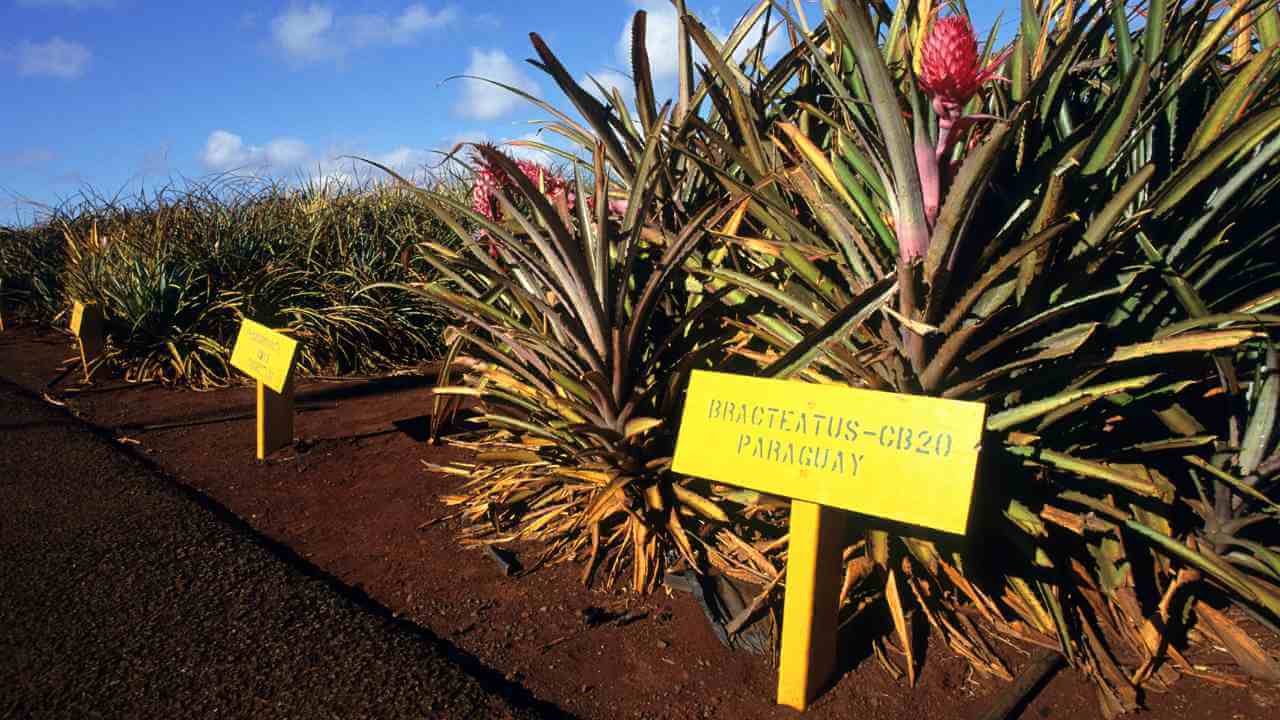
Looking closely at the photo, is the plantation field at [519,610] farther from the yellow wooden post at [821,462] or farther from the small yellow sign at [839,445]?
the small yellow sign at [839,445]

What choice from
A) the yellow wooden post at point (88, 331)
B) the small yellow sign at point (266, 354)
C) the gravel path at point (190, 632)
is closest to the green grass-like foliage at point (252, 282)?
the yellow wooden post at point (88, 331)

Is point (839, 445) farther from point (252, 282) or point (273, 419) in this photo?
point (252, 282)

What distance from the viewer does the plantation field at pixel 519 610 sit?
167 cm

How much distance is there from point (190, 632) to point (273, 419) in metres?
1.66

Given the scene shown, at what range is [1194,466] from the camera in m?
1.89

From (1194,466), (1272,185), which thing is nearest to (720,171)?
(1272,185)

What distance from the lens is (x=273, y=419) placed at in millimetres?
3471

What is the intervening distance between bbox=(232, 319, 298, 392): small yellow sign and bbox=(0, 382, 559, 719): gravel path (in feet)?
2.02

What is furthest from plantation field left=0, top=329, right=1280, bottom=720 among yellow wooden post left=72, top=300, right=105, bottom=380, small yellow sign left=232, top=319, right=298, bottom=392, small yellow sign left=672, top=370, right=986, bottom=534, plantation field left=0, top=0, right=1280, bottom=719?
yellow wooden post left=72, top=300, right=105, bottom=380

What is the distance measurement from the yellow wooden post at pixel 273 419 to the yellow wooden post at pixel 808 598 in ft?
8.38

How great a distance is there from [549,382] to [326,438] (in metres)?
1.83

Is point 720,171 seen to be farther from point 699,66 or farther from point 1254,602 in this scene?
point 1254,602

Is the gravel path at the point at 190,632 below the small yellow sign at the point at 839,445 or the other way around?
below

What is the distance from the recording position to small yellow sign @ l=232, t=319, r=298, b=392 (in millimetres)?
3191
